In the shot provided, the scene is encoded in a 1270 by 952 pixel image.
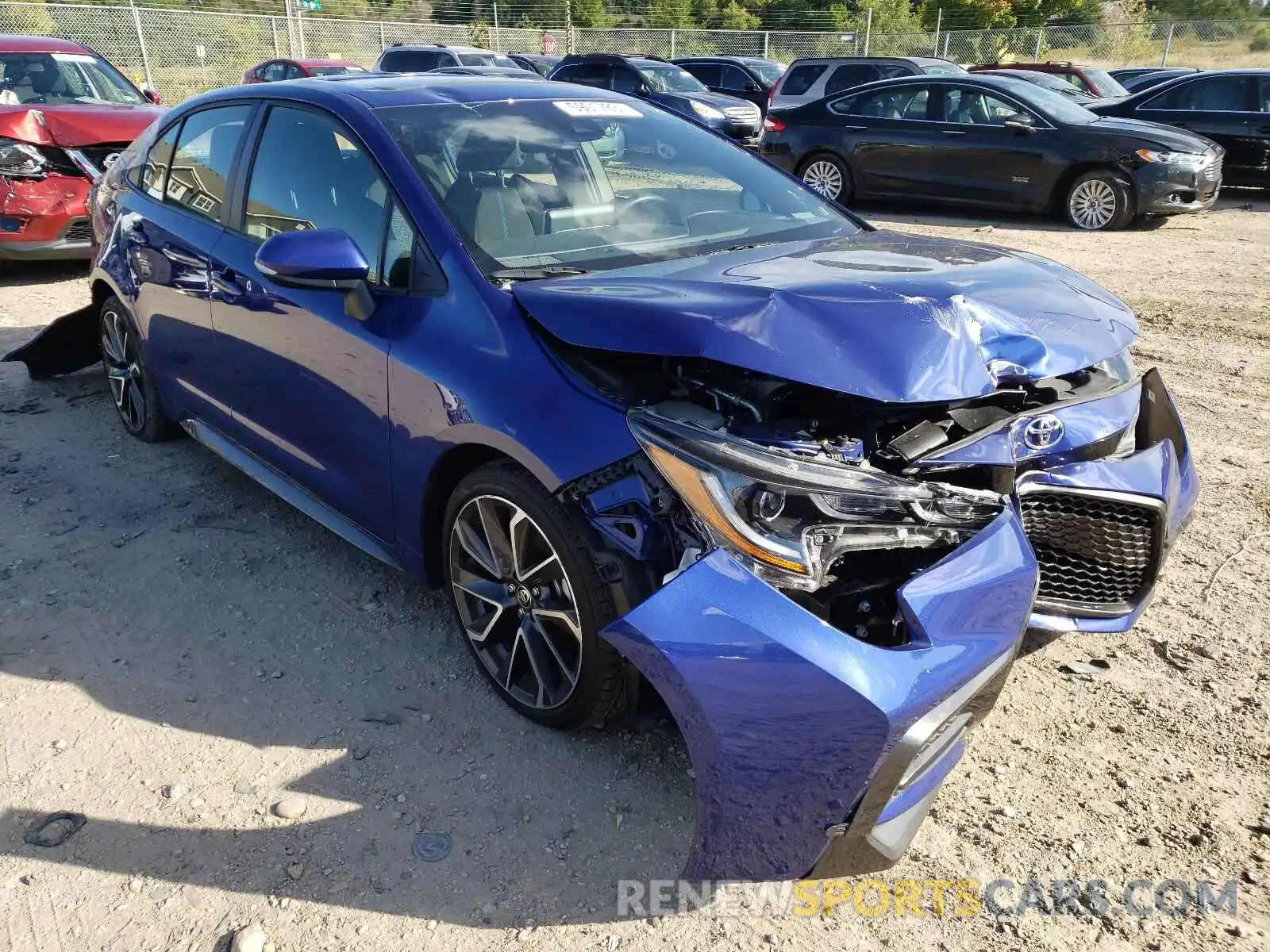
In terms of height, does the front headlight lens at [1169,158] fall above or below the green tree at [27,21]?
below

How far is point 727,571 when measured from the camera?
2.00 m

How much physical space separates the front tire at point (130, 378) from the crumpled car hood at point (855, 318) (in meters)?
2.84

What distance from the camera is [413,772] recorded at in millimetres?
2688

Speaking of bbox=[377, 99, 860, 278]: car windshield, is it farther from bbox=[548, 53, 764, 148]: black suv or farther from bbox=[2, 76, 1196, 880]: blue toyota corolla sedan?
bbox=[548, 53, 764, 148]: black suv

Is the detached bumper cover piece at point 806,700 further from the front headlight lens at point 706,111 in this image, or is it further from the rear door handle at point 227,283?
the front headlight lens at point 706,111

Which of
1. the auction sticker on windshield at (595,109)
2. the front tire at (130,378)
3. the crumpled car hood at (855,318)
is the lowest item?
the front tire at (130,378)

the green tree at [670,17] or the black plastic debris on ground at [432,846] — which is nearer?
the black plastic debris on ground at [432,846]

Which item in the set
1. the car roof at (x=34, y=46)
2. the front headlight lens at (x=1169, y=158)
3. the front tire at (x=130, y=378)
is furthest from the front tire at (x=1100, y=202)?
the car roof at (x=34, y=46)

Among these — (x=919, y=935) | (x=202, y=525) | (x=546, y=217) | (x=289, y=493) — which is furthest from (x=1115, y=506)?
(x=202, y=525)

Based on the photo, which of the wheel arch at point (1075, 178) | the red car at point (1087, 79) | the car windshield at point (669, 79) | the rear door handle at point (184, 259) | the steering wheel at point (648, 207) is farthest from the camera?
the car windshield at point (669, 79)

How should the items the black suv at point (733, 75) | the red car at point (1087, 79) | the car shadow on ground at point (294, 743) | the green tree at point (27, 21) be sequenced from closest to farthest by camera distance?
the car shadow on ground at point (294, 743) → the red car at point (1087, 79) → the black suv at point (733, 75) → the green tree at point (27, 21)

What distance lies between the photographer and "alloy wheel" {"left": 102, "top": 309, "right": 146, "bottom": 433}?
4.79 meters

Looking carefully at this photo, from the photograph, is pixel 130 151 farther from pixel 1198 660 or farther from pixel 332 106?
pixel 1198 660

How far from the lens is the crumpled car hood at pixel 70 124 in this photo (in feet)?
24.8
